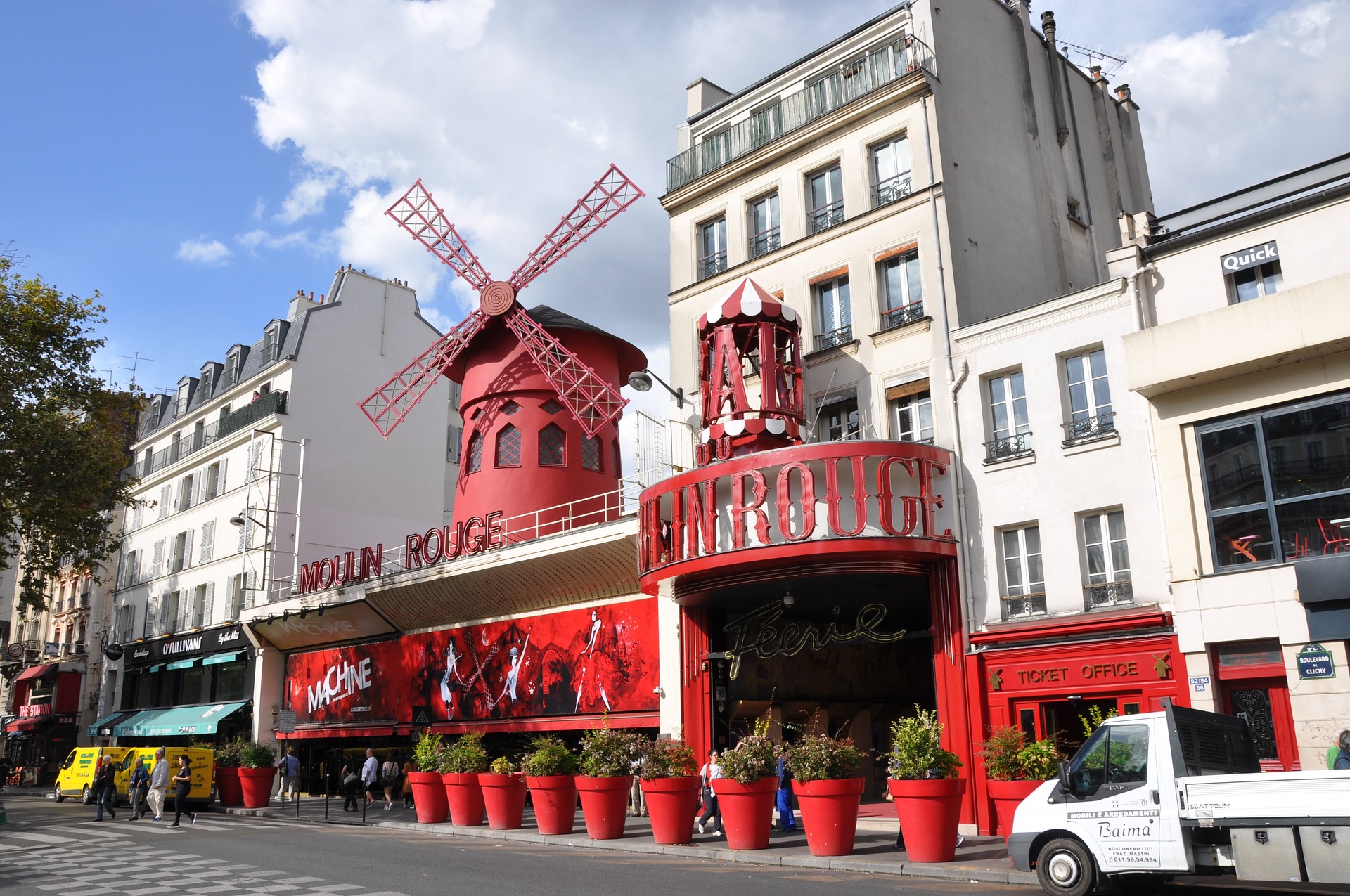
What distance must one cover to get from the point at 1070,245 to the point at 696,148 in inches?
279

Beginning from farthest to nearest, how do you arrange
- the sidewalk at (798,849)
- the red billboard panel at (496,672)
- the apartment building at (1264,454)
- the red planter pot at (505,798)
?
the red billboard panel at (496,672), the red planter pot at (505,798), the apartment building at (1264,454), the sidewalk at (798,849)

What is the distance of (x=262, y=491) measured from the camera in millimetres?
30906

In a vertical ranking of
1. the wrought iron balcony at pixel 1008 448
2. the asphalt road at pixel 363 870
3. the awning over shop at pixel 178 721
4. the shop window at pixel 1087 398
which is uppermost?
the shop window at pixel 1087 398

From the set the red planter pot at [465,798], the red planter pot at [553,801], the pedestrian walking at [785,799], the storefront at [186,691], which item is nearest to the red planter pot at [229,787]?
the storefront at [186,691]

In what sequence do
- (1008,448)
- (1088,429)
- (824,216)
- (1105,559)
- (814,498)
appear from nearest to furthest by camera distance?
1. (1105,559)
2. (1088,429)
3. (814,498)
4. (1008,448)
5. (824,216)

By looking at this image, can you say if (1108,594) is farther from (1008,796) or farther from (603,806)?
(603,806)

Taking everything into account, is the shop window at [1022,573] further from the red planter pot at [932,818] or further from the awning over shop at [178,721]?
the awning over shop at [178,721]

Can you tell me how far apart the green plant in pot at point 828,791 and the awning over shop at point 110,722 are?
2973 centimetres

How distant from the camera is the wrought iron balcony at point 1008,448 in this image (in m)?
15.0

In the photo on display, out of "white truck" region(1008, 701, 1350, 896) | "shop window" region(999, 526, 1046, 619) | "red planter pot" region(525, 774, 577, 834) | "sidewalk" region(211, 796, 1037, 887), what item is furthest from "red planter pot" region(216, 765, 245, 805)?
"white truck" region(1008, 701, 1350, 896)

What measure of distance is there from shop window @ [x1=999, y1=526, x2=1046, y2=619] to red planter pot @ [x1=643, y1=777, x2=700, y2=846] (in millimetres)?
5014

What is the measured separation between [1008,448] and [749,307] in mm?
4362

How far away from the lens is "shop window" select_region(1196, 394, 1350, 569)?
39.7ft

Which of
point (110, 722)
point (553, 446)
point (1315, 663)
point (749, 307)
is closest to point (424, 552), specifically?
point (553, 446)
